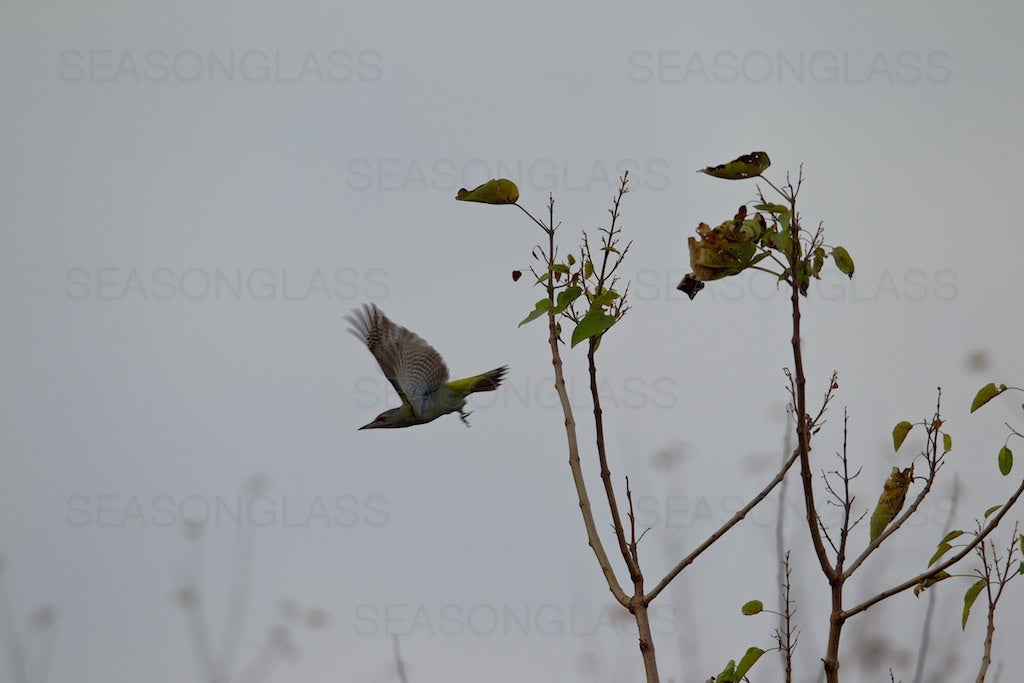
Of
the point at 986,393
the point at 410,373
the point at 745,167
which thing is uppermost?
the point at 745,167

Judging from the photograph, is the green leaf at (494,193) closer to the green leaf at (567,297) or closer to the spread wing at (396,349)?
the green leaf at (567,297)

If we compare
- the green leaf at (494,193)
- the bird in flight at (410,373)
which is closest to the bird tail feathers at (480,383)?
the bird in flight at (410,373)

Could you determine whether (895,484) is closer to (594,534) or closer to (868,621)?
(594,534)

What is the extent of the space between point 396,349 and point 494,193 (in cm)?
70

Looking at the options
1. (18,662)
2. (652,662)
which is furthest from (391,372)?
(18,662)

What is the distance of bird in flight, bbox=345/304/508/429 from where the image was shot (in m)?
1.72

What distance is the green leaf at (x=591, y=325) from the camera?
98cm

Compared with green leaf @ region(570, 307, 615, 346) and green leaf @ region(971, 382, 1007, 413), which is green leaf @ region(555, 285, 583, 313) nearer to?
green leaf @ region(570, 307, 615, 346)

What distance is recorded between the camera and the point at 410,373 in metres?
1.75

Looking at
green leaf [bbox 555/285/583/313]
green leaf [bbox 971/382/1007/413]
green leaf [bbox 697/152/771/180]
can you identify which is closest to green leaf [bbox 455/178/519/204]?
green leaf [bbox 555/285/583/313]

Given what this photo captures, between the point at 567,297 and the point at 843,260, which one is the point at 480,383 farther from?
the point at 843,260

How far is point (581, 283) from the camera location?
1116 millimetres

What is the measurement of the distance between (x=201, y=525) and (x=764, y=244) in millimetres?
1774

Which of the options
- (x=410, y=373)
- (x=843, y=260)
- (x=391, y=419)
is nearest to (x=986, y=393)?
(x=843, y=260)
